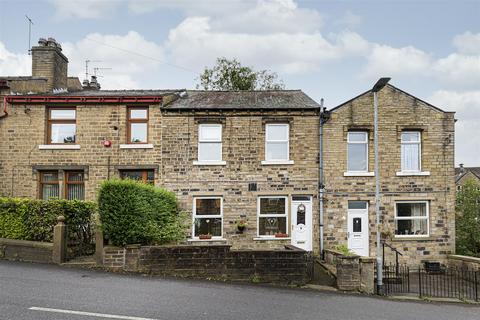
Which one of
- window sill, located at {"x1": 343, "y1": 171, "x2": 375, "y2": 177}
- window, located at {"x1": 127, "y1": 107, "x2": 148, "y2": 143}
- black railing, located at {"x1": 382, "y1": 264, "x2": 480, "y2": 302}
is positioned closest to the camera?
black railing, located at {"x1": 382, "y1": 264, "x2": 480, "y2": 302}

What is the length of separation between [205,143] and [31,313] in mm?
11358

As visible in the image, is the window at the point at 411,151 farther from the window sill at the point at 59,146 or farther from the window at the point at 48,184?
the window at the point at 48,184

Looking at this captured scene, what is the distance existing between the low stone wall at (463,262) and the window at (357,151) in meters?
5.01

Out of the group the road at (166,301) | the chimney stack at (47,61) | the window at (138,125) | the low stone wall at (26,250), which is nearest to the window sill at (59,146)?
the window at (138,125)

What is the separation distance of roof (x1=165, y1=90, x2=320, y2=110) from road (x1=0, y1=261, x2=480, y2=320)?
8.48m

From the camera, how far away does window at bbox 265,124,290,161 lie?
1827 cm

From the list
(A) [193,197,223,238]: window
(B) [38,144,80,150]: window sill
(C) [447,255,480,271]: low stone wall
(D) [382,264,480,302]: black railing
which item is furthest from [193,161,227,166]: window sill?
(C) [447,255,480,271]: low stone wall

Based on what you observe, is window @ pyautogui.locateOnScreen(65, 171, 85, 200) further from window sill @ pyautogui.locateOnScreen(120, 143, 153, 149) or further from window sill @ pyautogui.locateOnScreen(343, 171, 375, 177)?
window sill @ pyautogui.locateOnScreen(343, 171, 375, 177)

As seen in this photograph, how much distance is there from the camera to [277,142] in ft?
60.0

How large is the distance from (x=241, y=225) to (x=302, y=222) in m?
2.59

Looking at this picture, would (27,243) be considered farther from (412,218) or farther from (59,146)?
(412,218)

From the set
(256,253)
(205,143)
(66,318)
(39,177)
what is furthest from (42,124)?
(66,318)

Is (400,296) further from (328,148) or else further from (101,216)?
(101,216)

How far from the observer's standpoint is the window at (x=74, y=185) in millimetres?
18188
